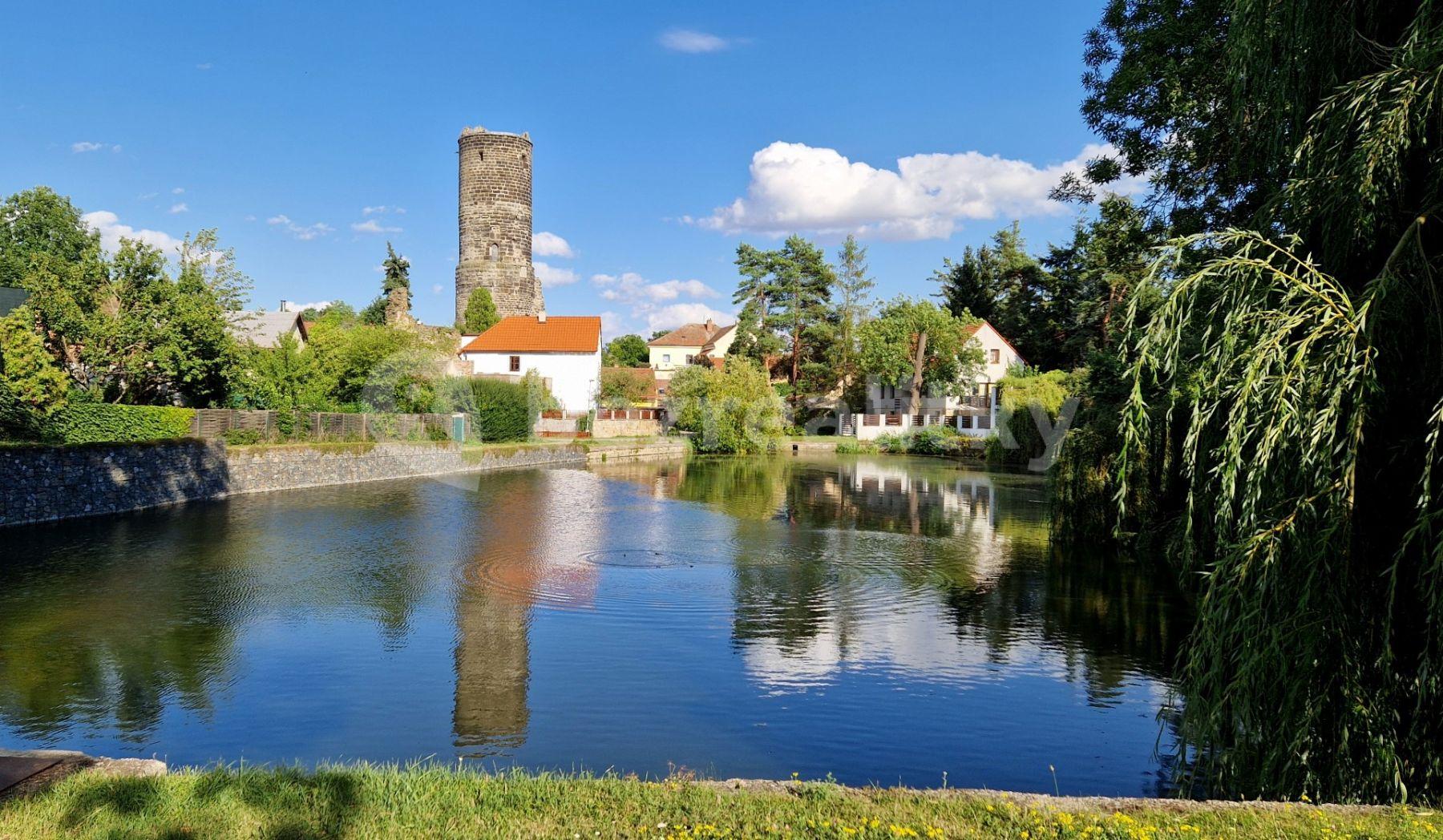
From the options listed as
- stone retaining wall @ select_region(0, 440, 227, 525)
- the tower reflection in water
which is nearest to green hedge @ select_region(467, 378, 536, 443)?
the tower reflection in water

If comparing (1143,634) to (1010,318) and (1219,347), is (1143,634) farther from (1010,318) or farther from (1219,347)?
(1010,318)

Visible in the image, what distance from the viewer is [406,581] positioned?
15430 millimetres

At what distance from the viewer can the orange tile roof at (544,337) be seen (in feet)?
202

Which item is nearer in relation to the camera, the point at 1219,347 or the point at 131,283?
the point at 1219,347

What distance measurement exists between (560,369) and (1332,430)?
58.2 m

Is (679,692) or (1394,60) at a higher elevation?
(1394,60)

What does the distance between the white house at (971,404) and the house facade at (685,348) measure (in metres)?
25.3

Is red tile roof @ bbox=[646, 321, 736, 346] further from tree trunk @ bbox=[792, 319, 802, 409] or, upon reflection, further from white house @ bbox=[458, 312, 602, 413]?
white house @ bbox=[458, 312, 602, 413]

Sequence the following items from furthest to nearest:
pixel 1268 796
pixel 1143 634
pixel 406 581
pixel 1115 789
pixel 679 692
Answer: pixel 406 581
pixel 1143 634
pixel 679 692
pixel 1115 789
pixel 1268 796

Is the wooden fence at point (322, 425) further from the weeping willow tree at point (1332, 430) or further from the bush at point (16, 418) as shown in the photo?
the weeping willow tree at point (1332, 430)

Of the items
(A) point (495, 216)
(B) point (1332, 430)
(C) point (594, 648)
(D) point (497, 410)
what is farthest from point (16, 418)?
(A) point (495, 216)

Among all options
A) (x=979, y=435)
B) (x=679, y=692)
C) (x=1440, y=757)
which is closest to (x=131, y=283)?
(x=679, y=692)

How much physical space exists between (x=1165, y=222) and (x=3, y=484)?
24.2 metres

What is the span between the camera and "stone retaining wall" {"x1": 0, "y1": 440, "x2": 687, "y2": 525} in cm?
2005
